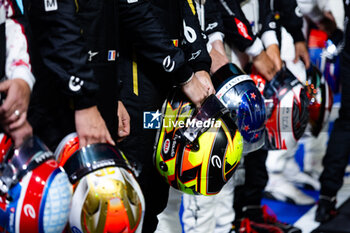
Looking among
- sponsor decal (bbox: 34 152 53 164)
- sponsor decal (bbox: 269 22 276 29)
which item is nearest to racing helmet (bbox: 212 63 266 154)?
sponsor decal (bbox: 269 22 276 29)

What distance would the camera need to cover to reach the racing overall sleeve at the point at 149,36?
4.35ft

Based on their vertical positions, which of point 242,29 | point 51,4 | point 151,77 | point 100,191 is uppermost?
point 51,4

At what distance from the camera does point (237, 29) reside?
174cm

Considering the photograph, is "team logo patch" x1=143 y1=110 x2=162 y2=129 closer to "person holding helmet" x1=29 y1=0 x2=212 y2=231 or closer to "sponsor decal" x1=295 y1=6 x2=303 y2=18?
"person holding helmet" x1=29 y1=0 x2=212 y2=231

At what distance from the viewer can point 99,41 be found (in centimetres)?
128

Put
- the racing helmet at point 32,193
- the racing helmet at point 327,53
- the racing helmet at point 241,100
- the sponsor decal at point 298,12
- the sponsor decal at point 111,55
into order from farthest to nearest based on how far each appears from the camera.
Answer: the racing helmet at point 327,53, the sponsor decal at point 298,12, the racing helmet at point 241,100, the sponsor decal at point 111,55, the racing helmet at point 32,193

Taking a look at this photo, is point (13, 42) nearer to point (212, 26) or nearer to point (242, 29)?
point (212, 26)

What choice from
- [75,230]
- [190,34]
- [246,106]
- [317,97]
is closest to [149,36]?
[190,34]

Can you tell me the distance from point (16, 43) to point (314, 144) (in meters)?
1.77

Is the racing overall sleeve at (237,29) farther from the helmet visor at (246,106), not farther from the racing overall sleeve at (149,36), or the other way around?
the racing overall sleeve at (149,36)

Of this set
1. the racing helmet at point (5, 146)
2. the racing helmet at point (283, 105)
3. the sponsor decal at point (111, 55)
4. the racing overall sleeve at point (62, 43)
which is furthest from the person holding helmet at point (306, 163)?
the racing helmet at point (5, 146)

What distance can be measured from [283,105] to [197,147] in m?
0.53

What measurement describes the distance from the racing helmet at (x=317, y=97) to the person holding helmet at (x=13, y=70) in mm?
1148

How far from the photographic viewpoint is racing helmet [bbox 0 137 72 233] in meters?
1.12
